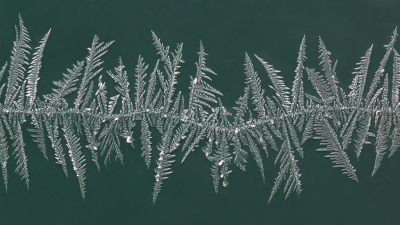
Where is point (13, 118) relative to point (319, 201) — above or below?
above

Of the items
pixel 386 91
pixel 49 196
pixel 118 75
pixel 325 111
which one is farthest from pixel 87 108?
pixel 386 91

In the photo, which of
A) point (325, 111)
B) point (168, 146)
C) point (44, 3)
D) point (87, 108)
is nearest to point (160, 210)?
point (168, 146)

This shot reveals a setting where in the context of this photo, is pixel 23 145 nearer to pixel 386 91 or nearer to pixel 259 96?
pixel 259 96

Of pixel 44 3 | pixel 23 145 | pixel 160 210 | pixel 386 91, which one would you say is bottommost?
pixel 160 210
